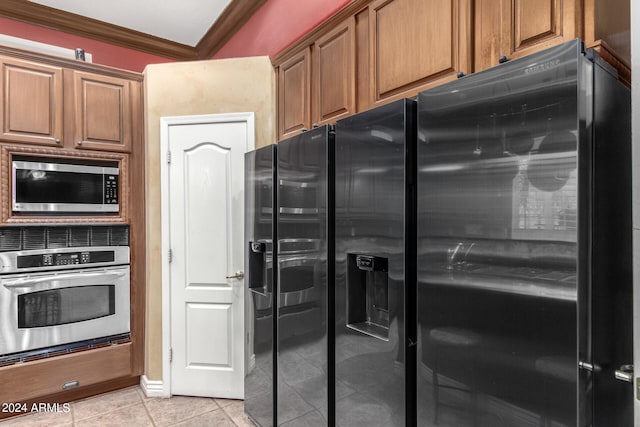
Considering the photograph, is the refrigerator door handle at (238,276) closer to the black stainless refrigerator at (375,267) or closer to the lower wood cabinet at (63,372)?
the lower wood cabinet at (63,372)

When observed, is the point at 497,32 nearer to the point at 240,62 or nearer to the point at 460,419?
the point at 460,419

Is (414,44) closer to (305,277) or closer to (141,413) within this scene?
(305,277)

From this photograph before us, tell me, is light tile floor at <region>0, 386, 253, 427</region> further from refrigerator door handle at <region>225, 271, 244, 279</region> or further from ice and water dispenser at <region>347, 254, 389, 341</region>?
ice and water dispenser at <region>347, 254, 389, 341</region>

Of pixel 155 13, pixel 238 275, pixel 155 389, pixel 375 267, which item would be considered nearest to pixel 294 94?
pixel 238 275

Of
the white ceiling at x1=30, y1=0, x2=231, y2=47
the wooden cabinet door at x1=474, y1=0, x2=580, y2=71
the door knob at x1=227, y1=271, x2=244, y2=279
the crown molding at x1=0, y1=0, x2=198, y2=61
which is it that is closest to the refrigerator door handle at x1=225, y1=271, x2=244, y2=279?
the door knob at x1=227, y1=271, x2=244, y2=279

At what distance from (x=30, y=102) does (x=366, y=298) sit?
2.62 m

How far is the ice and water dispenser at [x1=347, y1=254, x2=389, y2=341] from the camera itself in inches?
60.5

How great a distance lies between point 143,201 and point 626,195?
2898 millimetres

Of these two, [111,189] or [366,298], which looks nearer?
[366,298]

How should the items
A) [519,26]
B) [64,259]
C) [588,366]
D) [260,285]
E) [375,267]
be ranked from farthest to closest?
[64,259], [260,285], [375,267], [519,26], [588,366]

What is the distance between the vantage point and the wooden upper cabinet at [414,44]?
1.43 metres

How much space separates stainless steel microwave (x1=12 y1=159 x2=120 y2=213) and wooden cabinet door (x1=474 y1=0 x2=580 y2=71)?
8.63ft

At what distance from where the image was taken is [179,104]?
9.00ft

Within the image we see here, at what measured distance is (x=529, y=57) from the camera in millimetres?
980
